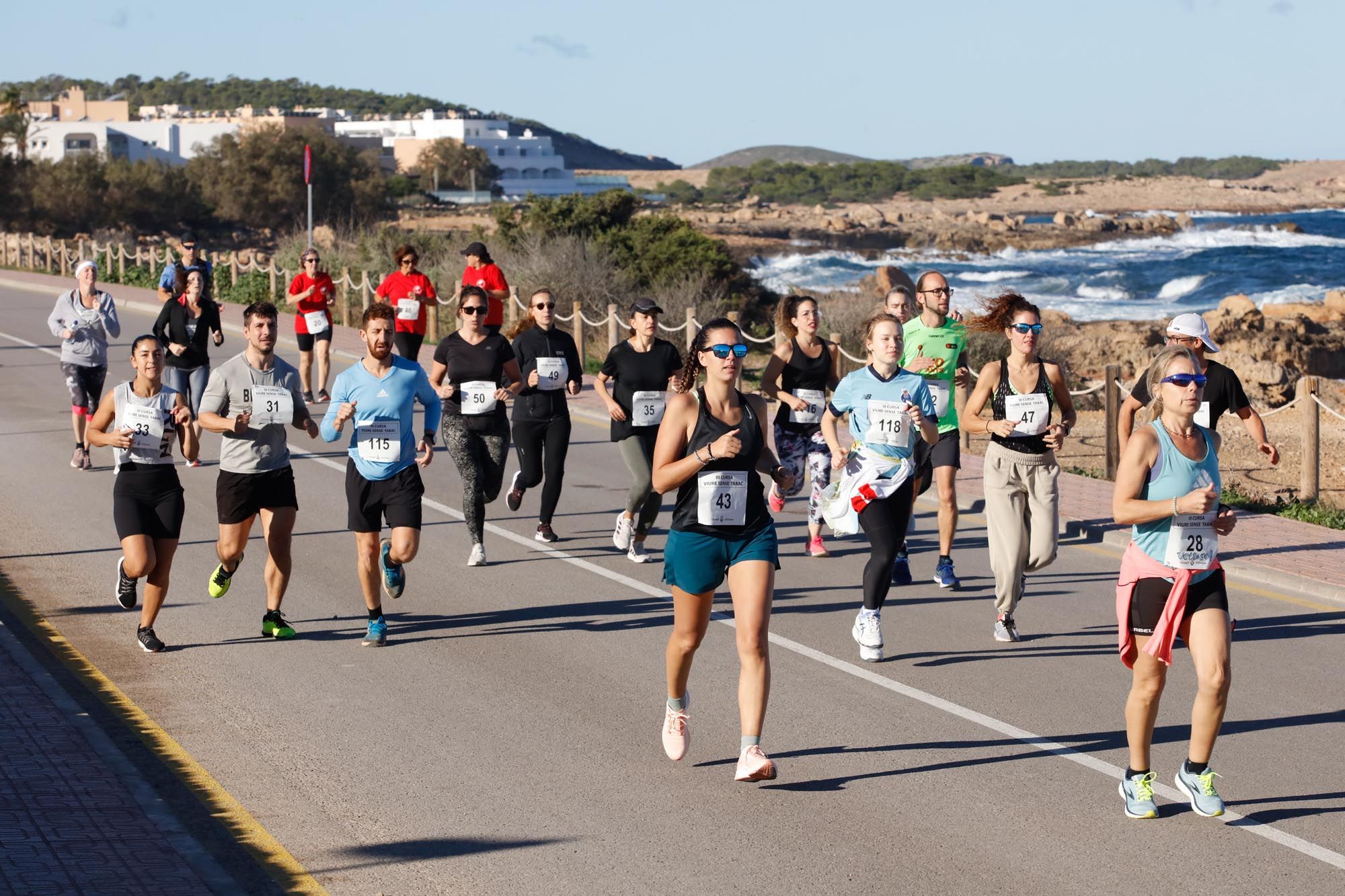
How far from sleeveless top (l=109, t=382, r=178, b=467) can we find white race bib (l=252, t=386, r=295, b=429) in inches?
18.4

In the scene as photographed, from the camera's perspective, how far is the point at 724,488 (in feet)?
22.3

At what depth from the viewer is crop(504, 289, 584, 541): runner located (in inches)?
463

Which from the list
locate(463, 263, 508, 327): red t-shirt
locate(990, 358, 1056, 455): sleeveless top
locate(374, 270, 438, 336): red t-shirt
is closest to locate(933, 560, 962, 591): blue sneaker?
locate(990, 358, 1056, 455): sleeveless top

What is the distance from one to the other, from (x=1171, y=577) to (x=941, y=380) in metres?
4.63

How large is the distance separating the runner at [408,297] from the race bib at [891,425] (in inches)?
385

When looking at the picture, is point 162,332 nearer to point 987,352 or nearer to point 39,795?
point 39,795

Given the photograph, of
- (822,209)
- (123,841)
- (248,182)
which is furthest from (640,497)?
(822,209)

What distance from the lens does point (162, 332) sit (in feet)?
49.9

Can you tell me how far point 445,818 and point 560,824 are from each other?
1.54 ft

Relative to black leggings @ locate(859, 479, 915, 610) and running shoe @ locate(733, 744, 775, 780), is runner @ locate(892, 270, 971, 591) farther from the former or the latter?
running shoe @ locate(733, 744, 775, 780)

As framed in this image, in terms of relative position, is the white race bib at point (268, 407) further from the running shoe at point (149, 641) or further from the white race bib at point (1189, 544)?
the white race bib at point (1189, 544)

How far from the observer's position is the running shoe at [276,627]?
31.0 ft

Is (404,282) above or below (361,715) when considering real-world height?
above

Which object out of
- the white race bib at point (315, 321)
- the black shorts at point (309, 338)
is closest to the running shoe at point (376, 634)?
the white race bib at point (315, 321)
